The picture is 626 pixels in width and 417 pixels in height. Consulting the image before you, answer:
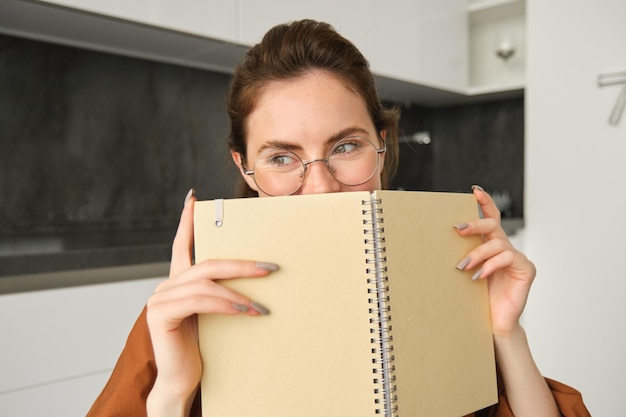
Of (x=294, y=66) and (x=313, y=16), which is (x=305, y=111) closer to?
(x=294, y=66)

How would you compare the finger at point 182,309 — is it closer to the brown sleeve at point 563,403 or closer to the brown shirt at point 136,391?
the brown shirt at point 136,391

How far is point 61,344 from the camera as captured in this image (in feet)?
4.22

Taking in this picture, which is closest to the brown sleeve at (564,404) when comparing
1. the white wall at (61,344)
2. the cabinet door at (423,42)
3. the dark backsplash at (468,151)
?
the white wall at (61,344)

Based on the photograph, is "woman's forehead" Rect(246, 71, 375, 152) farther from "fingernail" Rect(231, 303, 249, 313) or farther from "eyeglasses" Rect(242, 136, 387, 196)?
"fingernail" Rect(231, 303, 249, 313)

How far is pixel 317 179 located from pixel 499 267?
302 millimetres

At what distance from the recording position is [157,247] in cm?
146

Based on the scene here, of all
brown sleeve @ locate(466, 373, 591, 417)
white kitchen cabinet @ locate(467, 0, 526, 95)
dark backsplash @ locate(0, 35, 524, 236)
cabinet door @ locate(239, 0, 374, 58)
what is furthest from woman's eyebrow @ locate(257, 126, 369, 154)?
white kitchen cabinet @ locate(467, 0, 526, 95)

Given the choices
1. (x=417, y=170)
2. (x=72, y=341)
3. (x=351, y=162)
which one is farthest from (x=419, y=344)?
(x=417, y=170)

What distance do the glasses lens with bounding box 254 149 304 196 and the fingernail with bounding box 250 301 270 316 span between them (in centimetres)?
29

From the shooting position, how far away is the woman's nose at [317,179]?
2.85 ft

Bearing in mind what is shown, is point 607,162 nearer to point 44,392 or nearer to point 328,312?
point 328,312

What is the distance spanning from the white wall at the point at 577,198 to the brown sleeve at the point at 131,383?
6.58 ft

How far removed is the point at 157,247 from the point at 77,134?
655 mm

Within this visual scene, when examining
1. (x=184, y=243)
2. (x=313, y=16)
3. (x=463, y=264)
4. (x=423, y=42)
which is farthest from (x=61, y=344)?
(x=423, y=42)
